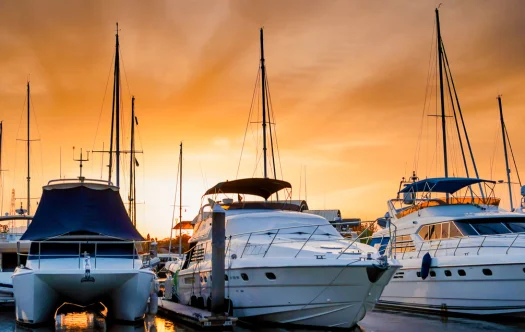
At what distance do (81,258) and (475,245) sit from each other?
1131 cm

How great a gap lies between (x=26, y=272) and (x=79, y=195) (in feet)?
9.45

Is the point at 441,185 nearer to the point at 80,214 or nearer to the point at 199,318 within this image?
the point at 199,318

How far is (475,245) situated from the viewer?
18.1 m

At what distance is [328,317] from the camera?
15.0 meters

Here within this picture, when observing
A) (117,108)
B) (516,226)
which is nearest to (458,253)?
(516,226)

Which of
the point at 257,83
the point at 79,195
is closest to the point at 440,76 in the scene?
the point at 257,83

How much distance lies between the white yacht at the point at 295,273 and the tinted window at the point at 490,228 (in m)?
4.41

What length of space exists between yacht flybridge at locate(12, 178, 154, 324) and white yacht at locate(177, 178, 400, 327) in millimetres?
2472

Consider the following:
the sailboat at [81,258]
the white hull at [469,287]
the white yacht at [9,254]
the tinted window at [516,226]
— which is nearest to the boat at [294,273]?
the sailboat at [81,258]

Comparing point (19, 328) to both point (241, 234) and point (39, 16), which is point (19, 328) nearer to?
point (241, 234)

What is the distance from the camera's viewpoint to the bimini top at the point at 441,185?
22.0 meters

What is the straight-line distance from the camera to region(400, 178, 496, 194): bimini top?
72.2ft

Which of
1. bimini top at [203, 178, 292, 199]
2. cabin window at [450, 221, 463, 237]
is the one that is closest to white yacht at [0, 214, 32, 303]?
bimini top at [203, 178, 292, 199]

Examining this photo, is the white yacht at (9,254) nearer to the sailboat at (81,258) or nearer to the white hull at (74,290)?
the sailboat at (81,258)
